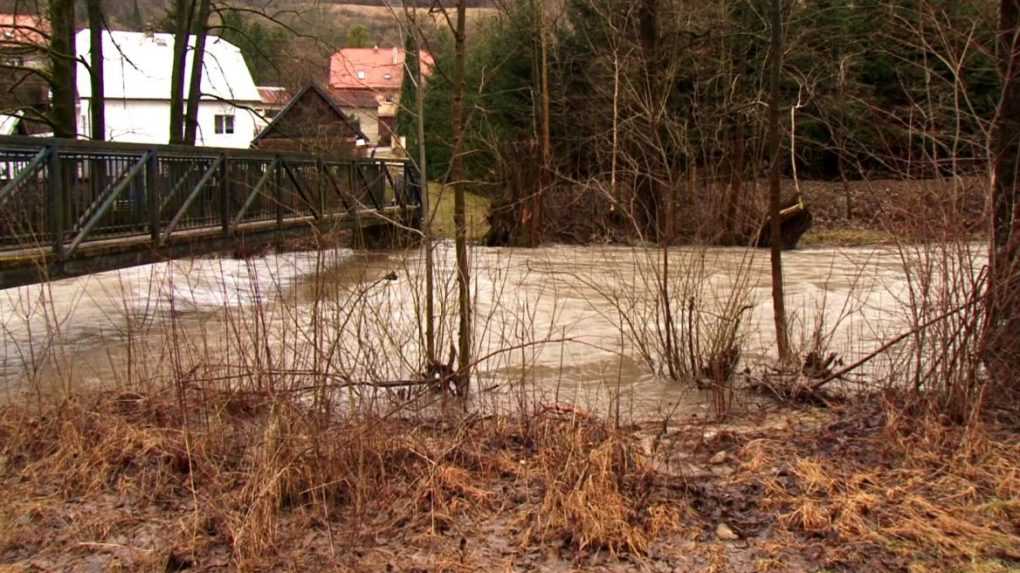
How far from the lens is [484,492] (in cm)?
470

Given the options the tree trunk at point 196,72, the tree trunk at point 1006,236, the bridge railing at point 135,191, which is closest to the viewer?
the tree trunk at point 1006,236

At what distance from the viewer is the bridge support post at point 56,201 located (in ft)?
30.9

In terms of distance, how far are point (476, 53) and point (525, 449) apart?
923 inches

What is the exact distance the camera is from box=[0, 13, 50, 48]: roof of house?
47.2ft

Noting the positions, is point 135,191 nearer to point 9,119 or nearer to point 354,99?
point 354,99

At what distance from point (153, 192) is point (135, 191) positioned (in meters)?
0.25

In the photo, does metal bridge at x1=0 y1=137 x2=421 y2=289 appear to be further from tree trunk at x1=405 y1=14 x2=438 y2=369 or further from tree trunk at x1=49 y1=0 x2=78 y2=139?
tree trunk at x1=49 y1=0 x2=78 y2=139

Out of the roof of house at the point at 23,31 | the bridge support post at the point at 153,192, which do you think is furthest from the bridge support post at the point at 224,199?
the roof of house at the point at 23,31

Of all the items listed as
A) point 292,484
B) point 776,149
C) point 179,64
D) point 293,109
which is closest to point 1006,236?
point 776,149

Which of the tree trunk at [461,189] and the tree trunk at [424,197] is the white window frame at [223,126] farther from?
the tree trunk at [424,197]

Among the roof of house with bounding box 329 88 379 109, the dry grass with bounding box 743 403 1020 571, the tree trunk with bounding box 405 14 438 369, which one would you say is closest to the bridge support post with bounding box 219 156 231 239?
the roof of house with bounding box 329 88 379 109

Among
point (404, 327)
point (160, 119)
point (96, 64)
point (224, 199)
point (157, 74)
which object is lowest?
point (404, 327)

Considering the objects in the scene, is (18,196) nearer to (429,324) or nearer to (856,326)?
(429,324)

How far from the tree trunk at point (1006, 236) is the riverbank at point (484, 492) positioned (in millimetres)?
548
